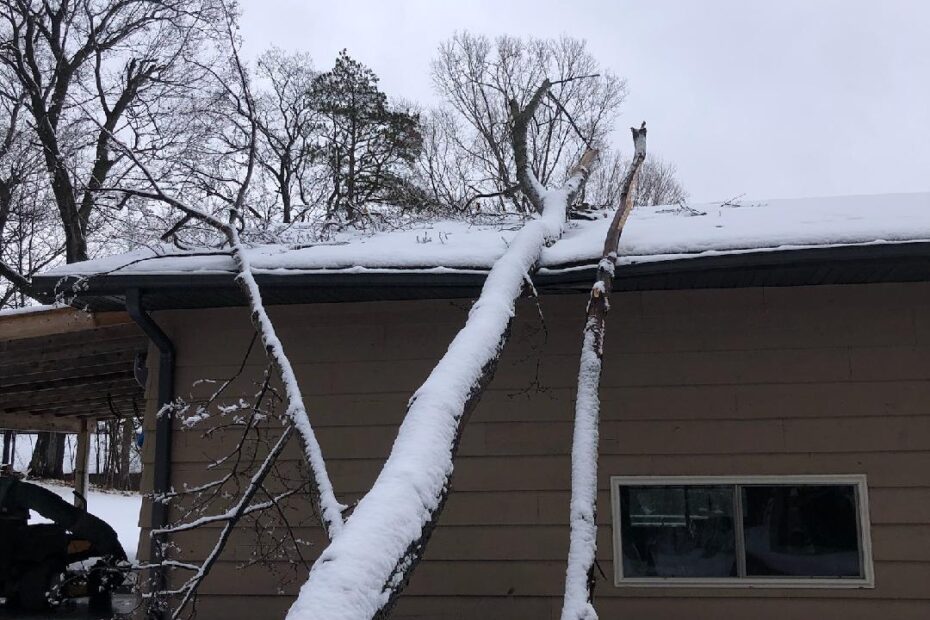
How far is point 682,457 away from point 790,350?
0.94 metres

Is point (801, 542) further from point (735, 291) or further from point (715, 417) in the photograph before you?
point (735, 291)

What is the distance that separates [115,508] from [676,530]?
20486 mm

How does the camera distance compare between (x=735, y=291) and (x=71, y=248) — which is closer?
(x=735, y=291)

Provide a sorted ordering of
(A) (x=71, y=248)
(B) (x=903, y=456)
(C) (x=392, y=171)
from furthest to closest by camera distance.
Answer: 1. (C) (x=392, y=171)
2. (A) (x=71, y=248)
3. (B) (x=903, y=456)

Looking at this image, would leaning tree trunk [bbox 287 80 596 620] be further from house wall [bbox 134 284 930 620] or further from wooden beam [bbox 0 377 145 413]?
wooden beam [bbox 0 377 145 413]

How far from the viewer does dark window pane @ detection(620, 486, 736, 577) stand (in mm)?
4891

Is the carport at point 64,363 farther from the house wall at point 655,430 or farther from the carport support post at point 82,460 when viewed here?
the house wall at point 655,430

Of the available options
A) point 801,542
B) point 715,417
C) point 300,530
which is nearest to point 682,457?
point 715,417

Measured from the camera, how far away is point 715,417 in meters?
4.99

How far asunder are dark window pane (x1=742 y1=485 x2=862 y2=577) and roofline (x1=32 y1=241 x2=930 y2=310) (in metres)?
1.29

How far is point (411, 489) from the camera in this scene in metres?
2.37

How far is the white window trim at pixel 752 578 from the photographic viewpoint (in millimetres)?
A: 4723

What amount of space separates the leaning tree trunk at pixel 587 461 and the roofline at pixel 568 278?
420 millimetres

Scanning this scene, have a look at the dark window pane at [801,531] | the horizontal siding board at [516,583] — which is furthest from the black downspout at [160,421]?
the dark window pane at [801,531]
